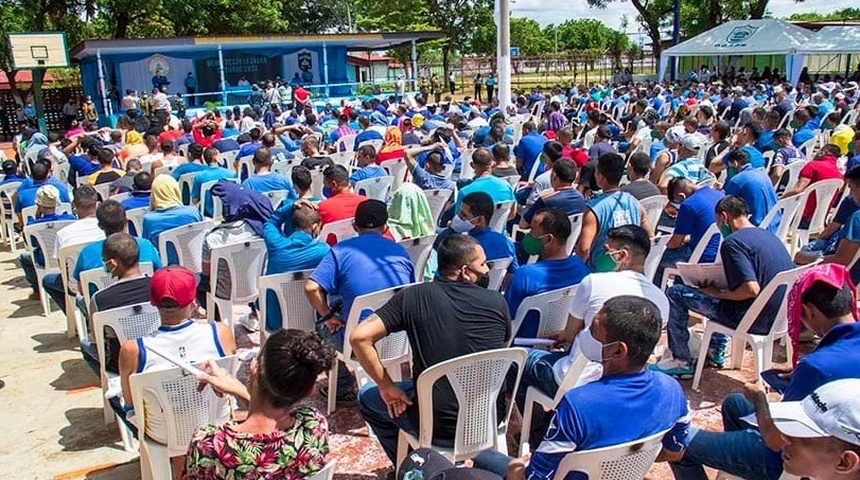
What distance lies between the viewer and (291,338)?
2.27 m

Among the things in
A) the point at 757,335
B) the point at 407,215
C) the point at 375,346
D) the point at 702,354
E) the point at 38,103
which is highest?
the point at 38,103

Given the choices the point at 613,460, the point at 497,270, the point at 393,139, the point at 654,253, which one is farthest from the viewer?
the point at 393,139

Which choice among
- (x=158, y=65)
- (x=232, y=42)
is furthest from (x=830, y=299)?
(x=158, y=65)

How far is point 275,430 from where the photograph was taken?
2.23 meters

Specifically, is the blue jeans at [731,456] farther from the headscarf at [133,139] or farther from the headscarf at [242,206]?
the headscarf at [133,139]

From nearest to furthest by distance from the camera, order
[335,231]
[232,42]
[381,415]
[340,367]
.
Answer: [381,415]
[340,367]
[335,231]
[232,42]

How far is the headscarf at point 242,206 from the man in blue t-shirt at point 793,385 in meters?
3.84

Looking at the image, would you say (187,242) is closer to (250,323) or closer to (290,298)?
(250,323)

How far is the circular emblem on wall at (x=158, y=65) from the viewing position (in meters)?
26.7

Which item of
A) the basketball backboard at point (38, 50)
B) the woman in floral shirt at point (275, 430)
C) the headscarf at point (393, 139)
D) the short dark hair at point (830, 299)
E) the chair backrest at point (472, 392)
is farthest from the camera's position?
the basketball backboard at point (38, 50)

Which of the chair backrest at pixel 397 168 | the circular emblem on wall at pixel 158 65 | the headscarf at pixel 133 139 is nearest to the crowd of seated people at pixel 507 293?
the chair backrest at pixel 397 168

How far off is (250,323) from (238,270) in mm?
751

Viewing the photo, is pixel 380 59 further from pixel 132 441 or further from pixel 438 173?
pixel 132 441

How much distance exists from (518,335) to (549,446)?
145cm
